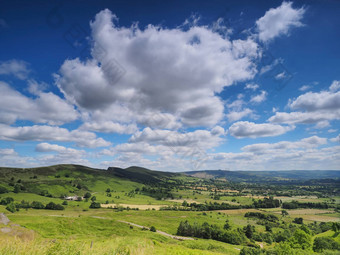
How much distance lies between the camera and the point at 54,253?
10211 mm

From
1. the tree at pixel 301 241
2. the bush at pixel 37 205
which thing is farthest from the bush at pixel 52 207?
the tree at pixel 301 241

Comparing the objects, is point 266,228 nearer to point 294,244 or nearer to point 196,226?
point 196,226

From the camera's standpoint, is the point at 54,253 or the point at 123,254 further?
the point at 123,254

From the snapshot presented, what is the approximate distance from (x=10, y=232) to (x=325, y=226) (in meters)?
197

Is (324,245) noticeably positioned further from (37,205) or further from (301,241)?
(37,205)

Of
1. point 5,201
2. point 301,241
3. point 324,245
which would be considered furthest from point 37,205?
point 324,245

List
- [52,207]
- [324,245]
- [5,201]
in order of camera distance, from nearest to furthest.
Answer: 1. [324,245]
2. [5,201]
3. [52,207]

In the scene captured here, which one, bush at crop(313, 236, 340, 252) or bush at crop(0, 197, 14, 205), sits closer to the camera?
bush at crop(313, 236, 340, 252)

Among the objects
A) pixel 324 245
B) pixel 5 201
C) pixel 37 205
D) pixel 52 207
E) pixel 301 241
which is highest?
pixel 5 201

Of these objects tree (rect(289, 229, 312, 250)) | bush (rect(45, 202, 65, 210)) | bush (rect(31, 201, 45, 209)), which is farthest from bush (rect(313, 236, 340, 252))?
bush (rect(31, 201, 45, 209))

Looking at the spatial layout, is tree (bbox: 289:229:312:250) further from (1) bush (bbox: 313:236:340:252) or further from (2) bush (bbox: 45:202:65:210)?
(2) bush (bbox: 45:202:65:210)

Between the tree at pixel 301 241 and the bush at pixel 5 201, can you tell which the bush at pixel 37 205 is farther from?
the tree at pixel 301 241

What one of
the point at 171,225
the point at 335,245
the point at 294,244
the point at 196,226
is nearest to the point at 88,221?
the point at 171,225

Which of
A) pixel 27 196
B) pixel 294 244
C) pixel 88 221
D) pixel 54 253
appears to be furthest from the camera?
pixel 27 196
